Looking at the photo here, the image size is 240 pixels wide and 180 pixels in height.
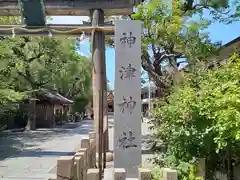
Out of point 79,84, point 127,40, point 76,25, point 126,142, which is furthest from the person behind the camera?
point 79,84

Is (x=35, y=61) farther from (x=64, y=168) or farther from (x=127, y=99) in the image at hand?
(x=64, y=168)

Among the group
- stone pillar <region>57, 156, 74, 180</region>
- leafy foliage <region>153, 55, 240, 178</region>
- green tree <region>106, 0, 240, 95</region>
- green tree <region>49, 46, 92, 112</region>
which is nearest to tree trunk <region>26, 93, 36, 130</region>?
green tree <region>49, 46, 92, 112</region>

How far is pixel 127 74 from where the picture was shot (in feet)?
25.1

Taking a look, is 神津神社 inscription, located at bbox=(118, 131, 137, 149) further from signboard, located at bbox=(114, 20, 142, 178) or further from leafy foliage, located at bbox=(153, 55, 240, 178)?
leafy foliage, located at bbox=(153, 55, 240, 178)

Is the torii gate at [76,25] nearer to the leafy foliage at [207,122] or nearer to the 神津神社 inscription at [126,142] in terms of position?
the 神津神社 inscription at [126,142]

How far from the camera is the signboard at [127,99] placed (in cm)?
734

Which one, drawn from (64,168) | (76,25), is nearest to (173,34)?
(76,25)

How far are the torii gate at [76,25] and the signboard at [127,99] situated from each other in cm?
287

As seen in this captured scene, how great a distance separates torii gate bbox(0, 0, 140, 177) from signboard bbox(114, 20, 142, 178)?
113 inches

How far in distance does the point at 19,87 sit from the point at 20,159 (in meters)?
13.1

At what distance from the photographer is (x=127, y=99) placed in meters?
7.58

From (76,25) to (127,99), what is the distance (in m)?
4.74

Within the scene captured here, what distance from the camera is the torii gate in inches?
437

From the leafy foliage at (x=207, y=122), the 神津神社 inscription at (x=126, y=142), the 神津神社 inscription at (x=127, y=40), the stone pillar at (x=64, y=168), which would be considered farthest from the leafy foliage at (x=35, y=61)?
the stone pillar at (x=64, y=168)
